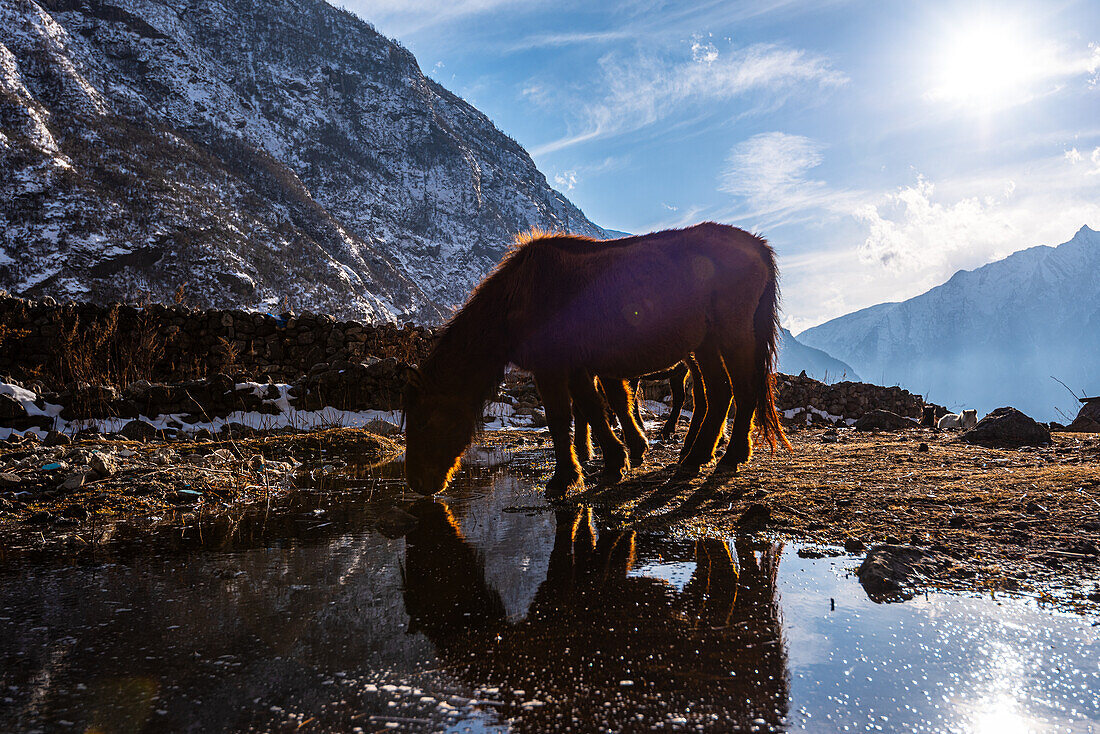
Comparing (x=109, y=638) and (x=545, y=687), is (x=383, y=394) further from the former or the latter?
(x=545, y=687)

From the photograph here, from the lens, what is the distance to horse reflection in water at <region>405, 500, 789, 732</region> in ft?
4.17

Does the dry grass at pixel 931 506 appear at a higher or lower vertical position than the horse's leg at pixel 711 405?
lower

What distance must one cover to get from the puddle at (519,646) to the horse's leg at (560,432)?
149 centimetres

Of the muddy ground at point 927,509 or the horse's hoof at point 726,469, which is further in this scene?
the horse's hoof at point 726,469

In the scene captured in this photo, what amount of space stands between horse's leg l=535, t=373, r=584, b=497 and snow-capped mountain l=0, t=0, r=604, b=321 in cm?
167

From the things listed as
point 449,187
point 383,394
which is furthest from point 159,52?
point 383,394

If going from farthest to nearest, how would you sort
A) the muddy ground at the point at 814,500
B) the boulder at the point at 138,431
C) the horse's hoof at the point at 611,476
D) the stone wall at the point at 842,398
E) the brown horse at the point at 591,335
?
the stone wall at the point at 842,398, the boulder at the point at 138,431, the horse's hoof at the point at 611,476, the brown horse at the point at 591,335, the muddy ground at the point at 814,500

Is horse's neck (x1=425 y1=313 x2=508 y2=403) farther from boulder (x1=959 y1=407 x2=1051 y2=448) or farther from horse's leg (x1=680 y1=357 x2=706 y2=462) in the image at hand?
boulder (x1=959 y1=407 x2=1051 y2=448)

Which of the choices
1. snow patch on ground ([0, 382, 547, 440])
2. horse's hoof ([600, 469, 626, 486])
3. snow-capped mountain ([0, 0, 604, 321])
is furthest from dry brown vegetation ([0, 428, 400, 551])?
snow-capped mountain ([0, 0, 604, 321])

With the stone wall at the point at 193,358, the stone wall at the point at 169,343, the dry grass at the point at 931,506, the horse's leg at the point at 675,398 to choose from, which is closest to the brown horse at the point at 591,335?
the dry grass at the point at 931,506

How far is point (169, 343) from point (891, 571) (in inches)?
497

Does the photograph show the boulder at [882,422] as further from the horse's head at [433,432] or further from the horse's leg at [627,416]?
the horse's head at [433,432]

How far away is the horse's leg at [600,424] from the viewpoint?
4.47 meters

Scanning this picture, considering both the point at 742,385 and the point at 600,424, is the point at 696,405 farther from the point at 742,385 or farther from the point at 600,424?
the point at 600,424
